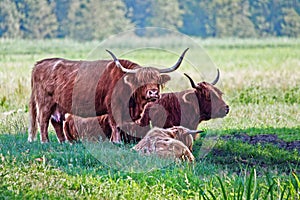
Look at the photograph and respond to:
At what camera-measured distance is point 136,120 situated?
1101cm

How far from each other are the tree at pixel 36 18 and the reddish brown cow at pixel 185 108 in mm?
Result: 62342

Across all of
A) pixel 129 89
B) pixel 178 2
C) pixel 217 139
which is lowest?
pixel 178 2

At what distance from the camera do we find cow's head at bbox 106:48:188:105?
10.4 m

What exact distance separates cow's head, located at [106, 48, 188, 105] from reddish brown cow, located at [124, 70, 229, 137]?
56cm

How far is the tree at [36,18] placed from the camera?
238ft

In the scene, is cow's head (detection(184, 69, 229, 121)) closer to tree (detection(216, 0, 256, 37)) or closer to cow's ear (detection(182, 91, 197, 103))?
cow's ear (detection(182, 91, 197, 103))

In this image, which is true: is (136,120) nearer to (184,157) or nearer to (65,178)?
(184,157)

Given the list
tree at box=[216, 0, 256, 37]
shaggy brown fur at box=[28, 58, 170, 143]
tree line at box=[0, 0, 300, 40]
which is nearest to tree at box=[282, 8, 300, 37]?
tree line at box=[0, 0, 300, 40]

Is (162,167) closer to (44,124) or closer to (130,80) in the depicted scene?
(130,80)

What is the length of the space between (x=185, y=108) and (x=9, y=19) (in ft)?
197

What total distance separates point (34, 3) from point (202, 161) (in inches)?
2526

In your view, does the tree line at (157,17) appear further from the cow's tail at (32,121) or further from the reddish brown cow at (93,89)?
the reddish brown cow at (93,89)

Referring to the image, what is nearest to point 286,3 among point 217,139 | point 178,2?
point 178,2

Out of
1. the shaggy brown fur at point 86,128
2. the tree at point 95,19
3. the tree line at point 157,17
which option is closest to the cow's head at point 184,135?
the shaggy brown fur at point 86,128
